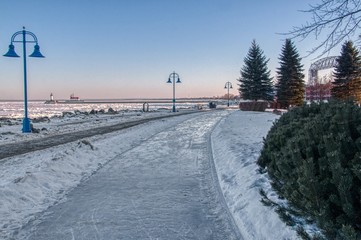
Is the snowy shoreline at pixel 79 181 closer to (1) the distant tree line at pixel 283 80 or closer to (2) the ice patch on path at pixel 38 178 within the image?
(2) the ice patch on path at pixel 38 178

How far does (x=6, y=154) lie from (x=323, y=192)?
9.62 m

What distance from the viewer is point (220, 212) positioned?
5078mm

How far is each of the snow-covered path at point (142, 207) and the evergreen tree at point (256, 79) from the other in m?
38.2

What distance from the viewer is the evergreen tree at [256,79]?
45.6 meters

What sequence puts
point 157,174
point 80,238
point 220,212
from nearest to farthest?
point 80,238 < point 220,212 < point 157,174

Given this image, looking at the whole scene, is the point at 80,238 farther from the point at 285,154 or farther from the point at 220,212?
the point at 285,154

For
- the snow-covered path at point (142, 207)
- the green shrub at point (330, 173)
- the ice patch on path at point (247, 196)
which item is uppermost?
the green shrub at point (330, 173)

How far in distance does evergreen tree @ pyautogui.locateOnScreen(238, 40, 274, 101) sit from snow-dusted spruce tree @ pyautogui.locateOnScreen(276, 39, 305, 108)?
1985mm

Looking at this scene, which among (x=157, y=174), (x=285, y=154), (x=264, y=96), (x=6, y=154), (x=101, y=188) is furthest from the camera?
(x=264, y=96)

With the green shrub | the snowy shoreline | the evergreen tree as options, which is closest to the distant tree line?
the evergreen tree

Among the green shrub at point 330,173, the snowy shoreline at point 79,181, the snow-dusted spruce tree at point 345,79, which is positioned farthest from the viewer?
the snow-dusted spruce tree at point 345,79

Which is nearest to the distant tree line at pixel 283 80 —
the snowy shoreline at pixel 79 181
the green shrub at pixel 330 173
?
the snowy shoreline at pixel 79 181

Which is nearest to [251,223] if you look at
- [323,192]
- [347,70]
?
[323,192]

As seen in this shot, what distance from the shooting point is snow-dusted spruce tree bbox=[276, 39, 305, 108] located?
1695 inches
